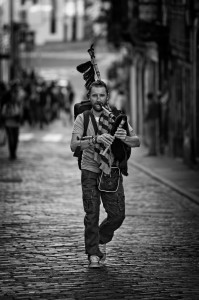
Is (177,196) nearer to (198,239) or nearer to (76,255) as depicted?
(198,239)

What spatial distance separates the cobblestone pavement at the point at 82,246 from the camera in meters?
10.1

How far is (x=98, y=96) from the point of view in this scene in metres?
11.2

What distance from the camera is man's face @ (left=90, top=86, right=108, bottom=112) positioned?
11.2 m

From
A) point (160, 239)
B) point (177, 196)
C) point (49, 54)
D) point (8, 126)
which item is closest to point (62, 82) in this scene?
point (49, 54)

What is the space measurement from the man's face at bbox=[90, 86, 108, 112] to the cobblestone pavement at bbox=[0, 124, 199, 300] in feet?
5.23

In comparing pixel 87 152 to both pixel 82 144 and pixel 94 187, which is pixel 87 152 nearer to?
pixel 82 144

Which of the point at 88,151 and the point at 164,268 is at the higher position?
the point at 88,151

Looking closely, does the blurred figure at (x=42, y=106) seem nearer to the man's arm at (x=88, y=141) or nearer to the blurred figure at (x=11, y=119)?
the blurred figure at (x=11, y=119)

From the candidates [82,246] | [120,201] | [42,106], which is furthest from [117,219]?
[42,106]

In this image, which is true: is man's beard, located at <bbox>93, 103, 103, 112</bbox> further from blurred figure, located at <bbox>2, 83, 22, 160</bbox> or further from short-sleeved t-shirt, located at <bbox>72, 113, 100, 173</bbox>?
blurred figure, located at <bbox>2, 83, 22, 160</bbox>

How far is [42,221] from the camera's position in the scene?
15.4 meters

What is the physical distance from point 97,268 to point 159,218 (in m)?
4.77

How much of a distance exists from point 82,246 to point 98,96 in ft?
7.56

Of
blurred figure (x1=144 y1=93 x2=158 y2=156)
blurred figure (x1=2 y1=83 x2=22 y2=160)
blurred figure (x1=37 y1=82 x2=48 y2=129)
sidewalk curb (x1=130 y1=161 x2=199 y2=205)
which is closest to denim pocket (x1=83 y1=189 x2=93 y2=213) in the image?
sidewalk curb (x1=130 y1=161 x2=199 y2=205)
